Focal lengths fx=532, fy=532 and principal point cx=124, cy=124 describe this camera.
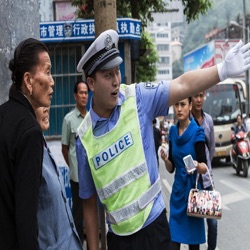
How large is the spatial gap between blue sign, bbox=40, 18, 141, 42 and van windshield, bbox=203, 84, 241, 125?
411 inches

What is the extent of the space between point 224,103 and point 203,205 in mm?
13335

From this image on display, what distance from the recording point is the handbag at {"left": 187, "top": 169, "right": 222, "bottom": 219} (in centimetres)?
446

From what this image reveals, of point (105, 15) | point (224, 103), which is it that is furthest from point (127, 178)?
point (224, 103)

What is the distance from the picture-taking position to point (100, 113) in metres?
2.87

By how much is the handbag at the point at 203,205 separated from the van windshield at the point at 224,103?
1278 cm

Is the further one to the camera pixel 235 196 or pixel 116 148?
pixel 235 196

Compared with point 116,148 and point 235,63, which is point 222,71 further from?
point 116,148

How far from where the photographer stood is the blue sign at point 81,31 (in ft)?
23.0

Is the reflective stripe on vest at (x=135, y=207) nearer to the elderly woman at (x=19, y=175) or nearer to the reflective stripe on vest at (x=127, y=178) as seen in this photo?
the reflective stripe on vest at (x=127, y=178)

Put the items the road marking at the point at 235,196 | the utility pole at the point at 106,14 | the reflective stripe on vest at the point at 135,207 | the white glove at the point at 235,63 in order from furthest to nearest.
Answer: the road marking at the point at 235,196 < the utility pole at the point at 106,14 < the reflective stripe on vest at the point at 135,207 < the white glove at the point at 235,63

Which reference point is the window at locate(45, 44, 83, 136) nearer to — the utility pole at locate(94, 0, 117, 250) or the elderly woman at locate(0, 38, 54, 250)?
the utility pole at locate(94, 0, 117, 250)

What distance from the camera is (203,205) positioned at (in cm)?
445

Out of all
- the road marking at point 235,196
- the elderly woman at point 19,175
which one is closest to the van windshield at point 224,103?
the road marking at point 235,196

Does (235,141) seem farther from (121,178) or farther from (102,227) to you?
(121,178)
